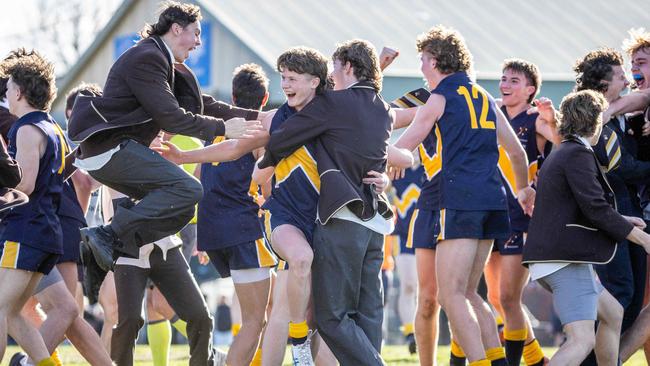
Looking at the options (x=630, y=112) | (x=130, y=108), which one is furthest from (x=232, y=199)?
(x=630, y=112)

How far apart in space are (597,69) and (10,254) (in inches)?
169

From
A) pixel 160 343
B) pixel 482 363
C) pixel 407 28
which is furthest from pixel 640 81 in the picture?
pixel 407 28

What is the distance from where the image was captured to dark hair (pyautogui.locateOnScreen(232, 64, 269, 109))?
7.86m

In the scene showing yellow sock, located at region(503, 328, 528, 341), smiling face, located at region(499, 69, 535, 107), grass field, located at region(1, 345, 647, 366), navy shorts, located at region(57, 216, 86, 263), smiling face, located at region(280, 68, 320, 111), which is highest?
smiling face, located at region(499, 69, 535, 107)

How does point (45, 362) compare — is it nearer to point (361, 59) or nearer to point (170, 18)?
point (170, 18)

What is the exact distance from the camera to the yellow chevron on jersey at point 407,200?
492 inches

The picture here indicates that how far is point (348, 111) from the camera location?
645 cm

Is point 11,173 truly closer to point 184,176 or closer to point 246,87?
point 184,176

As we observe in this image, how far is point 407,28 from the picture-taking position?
24.4 metres

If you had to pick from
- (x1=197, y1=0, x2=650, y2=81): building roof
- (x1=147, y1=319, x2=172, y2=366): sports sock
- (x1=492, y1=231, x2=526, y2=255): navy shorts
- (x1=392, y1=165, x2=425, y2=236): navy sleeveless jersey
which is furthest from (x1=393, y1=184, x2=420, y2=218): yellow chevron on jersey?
(x1=197, y1=0, x2=650, y2=81): building roof

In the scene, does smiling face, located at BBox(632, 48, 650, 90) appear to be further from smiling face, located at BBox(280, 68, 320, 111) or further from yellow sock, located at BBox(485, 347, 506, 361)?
smiling face, located at BBox(280, 68, 320, 111)

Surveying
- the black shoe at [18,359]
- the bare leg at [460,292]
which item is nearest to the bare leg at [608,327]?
the bare leg at [460,292]

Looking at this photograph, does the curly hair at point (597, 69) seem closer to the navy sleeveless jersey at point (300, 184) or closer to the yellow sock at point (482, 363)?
the yellow sock at point (482, 363)

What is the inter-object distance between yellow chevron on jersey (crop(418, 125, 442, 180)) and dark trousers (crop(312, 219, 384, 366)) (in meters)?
1.09
